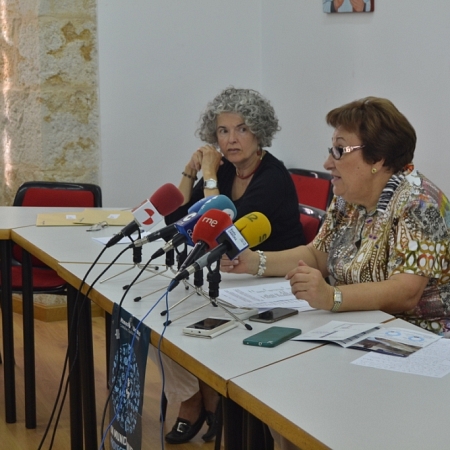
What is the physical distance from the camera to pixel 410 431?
1.28 meters

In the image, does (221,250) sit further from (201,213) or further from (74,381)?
(74,381)

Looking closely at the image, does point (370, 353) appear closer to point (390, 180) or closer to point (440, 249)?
point (440, 249)

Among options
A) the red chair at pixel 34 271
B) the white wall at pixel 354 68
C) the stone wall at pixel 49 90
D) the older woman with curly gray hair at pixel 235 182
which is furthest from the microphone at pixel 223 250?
the stone wall at pixel 49 90

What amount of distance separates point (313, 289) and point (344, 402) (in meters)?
0.59

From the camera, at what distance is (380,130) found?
7.48 feet

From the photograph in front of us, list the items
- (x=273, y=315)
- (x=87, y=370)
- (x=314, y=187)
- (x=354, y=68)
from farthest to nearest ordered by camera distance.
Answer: (x=314, y=187) < (x=354, y=68) < (x=87, y=370) < (x=273, y=315)

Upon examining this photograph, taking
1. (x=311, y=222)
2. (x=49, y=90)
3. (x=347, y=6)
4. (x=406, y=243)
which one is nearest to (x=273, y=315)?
(x=406, y=243)

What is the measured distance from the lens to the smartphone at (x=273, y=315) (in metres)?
1.93

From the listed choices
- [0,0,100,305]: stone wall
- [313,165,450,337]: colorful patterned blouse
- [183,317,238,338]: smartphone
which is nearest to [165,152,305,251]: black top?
[313,165,450,337]: colorful patterned blouse

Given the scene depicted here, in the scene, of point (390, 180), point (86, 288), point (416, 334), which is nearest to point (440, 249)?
point (390, 180)

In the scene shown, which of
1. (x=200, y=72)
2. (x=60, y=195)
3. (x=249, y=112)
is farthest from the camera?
(x=200, y=72)

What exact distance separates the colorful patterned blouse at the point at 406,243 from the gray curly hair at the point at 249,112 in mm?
829

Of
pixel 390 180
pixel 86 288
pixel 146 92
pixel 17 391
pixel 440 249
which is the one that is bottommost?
pixel 17 391

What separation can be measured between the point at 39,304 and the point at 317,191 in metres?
1.83
